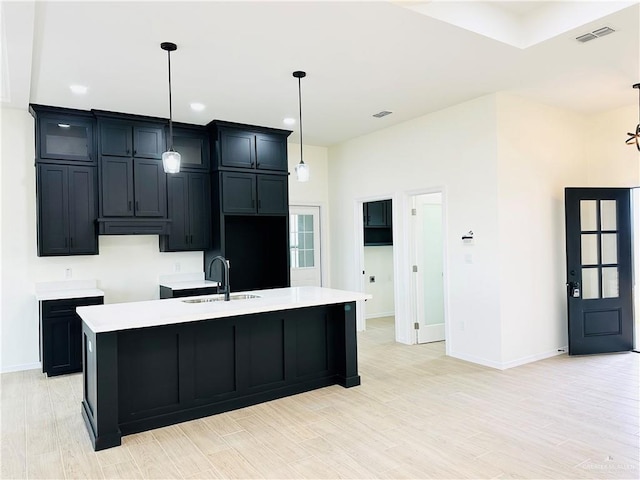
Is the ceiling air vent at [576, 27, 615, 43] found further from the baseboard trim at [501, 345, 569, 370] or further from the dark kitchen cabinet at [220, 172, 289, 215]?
the dark kitchen cabinet at [220, 172, 289, 215]

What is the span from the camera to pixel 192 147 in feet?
18.9

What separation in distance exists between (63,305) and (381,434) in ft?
11.7

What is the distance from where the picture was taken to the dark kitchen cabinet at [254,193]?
5.67 metres

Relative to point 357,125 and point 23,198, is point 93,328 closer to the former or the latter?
point 23,198

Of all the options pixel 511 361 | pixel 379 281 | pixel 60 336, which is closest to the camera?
pixel 60 336

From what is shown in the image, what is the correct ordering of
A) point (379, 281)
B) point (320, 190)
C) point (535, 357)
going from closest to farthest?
point (535, 357), point (320, 190), point (379, 281)

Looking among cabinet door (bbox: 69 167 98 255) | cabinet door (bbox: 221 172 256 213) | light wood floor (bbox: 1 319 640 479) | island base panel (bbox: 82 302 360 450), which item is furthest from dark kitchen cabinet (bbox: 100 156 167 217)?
island base panel (bbox: 82 302 360 450)

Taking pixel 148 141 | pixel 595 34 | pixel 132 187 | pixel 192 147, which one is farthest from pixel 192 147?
pixel 595 34

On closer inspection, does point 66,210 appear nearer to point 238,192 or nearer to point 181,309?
point 238,192

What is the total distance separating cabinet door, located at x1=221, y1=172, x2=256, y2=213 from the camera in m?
5.66

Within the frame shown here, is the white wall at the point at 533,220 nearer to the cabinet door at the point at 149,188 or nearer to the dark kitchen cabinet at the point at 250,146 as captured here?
the dark kitchen cabinet at the point at 250,146

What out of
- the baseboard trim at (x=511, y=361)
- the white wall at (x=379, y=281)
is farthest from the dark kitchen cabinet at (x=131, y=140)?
the baseboard trim at (x=511, y=361)

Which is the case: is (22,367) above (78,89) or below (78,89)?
below

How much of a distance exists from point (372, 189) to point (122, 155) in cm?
329
